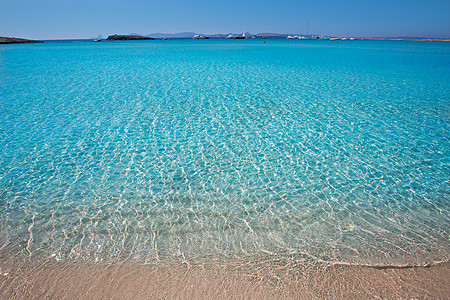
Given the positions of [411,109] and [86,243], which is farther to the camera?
[411,109]

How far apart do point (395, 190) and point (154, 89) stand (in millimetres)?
11723

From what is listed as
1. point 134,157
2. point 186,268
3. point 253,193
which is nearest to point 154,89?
point 134,157

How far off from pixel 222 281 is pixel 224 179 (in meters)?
2.45

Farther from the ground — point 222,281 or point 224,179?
point 224,179

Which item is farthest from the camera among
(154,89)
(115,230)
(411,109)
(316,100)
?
(154,89)

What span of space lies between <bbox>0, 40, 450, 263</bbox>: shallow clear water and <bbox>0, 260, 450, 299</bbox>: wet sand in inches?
8.0

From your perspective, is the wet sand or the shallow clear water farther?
the shallow clear water

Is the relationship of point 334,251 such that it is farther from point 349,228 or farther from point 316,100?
point 316,100

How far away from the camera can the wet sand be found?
9.92ft

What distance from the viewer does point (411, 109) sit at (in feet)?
33.7

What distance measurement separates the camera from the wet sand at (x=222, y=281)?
302 centimetres

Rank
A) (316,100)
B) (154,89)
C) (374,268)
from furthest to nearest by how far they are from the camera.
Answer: (154,89) < (316,100) < (374,268)

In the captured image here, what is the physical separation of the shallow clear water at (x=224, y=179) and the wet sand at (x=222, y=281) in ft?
0.66

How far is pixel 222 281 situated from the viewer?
3.21 meters
